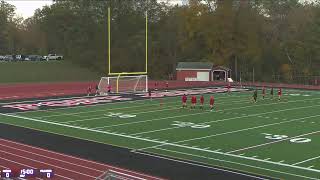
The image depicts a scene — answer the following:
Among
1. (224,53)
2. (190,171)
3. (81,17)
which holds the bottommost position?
(190,171)

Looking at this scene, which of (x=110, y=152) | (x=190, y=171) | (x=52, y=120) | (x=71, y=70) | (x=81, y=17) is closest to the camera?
(x=190, y=171)

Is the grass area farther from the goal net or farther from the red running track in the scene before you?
the red running track

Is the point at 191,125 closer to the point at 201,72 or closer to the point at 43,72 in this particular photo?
the point at 201,72

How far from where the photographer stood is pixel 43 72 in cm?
6169

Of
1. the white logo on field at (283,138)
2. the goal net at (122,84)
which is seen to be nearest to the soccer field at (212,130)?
the white logo on field at (283,138)

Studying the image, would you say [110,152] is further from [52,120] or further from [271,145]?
[52,120]

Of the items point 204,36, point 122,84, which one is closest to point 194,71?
point 204,36

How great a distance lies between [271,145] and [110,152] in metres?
5.43

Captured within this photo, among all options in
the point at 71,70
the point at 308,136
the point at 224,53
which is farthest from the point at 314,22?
the point at 308,136

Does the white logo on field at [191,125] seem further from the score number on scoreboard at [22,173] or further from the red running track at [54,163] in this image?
the score number on scoreboard at [22,173]

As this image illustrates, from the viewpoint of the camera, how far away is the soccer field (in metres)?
14.7

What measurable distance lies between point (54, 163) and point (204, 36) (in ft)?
156

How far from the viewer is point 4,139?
18.2 m

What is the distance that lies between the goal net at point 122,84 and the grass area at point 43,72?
1950 cm
